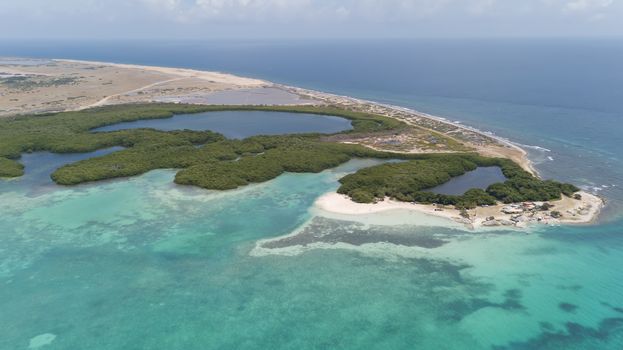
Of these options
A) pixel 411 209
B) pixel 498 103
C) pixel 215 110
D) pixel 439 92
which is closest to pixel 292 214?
pixel 411 209

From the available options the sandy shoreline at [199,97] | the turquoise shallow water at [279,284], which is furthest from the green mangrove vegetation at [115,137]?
the turquoise shallow water at [279,284]

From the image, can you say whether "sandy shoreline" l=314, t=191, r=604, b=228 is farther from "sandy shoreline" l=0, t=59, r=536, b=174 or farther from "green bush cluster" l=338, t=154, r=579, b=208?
"sandy shoreline" l=0, t=59, r=536, b=174

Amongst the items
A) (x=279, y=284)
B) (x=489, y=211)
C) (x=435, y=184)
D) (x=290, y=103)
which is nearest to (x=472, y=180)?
(x=435, y=184)

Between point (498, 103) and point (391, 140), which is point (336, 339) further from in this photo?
point (498, 103)

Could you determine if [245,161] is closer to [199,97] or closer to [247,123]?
[247,123]

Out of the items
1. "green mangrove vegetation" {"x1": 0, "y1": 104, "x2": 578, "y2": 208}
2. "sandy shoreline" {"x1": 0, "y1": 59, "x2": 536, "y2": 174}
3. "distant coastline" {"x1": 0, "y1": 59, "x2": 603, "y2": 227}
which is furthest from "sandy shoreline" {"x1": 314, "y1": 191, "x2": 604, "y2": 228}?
"sandy shoreline" {"x1": 0, "y1": 59, "x2": 536, "y2": 174}
